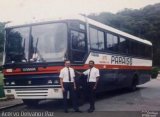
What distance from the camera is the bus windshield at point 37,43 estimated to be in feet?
42.1

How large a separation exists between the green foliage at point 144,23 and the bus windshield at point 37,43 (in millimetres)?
43982

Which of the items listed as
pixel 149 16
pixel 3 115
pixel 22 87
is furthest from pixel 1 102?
pixel 149 16

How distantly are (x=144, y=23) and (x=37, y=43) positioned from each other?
151ft

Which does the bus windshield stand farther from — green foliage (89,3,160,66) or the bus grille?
green foliage (89,3,160,66)

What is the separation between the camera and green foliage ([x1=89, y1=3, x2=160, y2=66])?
187 ft

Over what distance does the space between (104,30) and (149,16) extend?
42.5 m

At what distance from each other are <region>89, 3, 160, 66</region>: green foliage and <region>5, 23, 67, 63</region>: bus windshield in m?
44.0

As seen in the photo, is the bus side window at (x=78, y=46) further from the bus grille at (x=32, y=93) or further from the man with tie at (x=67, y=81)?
the bus grille at (x=32, y=93)

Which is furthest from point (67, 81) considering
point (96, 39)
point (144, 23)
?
point (144, 23)

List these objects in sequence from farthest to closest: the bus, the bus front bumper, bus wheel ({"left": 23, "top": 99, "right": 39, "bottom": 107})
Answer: bus wheel ({"left": 23, "top": 99, "right": 39, "bottom": 107}), the bus, the bus front bumper

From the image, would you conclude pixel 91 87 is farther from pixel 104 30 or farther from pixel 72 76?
pixel 104 30

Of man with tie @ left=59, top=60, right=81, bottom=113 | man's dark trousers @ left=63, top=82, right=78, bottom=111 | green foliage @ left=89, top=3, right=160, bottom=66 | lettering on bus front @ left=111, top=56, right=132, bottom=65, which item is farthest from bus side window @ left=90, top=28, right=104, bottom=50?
green foliage @ left=89, top=3, right=160, bottom=66

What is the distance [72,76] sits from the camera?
40.3ft

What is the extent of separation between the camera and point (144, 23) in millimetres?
57438
